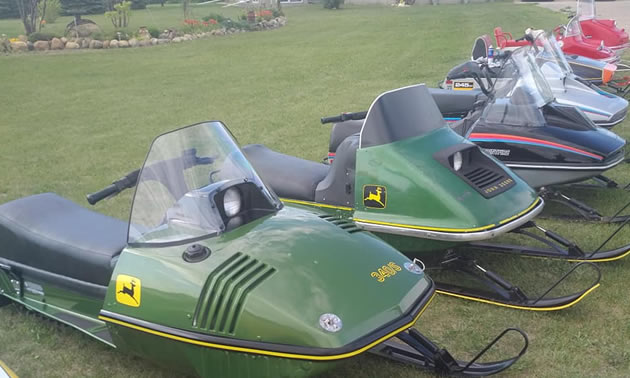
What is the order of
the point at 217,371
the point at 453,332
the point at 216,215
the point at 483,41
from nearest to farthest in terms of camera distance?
1. the point at 217,371
2. the point at 216,215
3. the point at 453,332
4. the point at 483,41

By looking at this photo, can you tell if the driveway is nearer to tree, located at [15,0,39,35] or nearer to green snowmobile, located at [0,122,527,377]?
green snowmobile, located at [0,122,527,377]

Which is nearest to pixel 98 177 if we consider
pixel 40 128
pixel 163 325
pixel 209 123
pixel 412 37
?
pixel 40 128

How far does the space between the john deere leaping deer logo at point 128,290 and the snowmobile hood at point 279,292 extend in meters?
0.03

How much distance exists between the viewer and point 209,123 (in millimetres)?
3422

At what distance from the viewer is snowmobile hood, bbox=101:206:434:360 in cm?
259

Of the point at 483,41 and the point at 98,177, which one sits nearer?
the point at 98,177

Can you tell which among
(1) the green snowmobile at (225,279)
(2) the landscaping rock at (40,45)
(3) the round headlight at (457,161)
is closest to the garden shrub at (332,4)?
(2) the landscaping rock at (40,45)

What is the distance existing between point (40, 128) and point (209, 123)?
25.7 feet

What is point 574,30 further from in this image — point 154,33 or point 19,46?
point 19,46

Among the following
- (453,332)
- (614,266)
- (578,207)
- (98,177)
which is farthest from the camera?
(98,177)

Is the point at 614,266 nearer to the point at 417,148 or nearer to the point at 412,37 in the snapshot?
the point at 417,148

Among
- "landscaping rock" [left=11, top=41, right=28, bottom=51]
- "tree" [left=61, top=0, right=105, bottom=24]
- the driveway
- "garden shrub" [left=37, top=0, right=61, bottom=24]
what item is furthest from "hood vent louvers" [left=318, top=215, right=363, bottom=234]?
"tree" [left=61, top=0, right=105, bottom=24]

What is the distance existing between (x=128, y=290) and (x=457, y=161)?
95.1 inches

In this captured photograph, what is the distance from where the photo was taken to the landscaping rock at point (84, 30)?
21078mm
